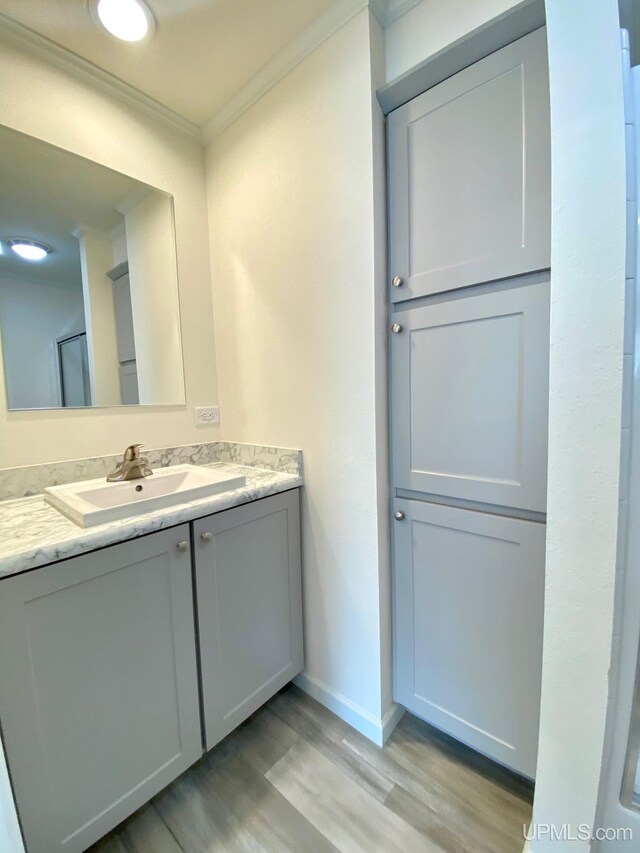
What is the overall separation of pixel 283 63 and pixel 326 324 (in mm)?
951

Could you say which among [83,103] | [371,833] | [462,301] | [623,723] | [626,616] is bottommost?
[371,833]

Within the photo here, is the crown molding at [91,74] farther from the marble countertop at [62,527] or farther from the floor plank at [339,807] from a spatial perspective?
the floor plank at [339,807]

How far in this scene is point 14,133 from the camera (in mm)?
1174

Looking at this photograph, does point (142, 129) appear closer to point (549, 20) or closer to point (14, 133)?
point (14, 133)

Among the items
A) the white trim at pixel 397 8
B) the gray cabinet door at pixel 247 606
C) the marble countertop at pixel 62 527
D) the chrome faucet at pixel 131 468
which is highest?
the white trim at pixel 397 8

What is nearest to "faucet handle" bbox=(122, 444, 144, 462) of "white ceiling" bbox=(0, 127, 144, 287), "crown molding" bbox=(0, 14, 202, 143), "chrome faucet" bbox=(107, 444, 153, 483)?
"chrome faucet" bbox=(107, 444, 153, 483)

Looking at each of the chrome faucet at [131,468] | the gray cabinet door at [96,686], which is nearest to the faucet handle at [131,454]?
the chrome faucet at [131,468]

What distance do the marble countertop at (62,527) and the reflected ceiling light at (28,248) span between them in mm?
857

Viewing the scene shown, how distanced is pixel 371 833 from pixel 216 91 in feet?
8.48

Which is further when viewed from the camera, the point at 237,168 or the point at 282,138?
the point at 237,168

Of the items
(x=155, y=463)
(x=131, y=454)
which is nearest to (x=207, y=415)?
(x=155, y=463)

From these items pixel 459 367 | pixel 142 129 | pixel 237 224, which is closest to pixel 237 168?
pixel 237 224

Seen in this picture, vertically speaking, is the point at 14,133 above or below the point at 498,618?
above

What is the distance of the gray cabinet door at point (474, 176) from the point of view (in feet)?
2.97
